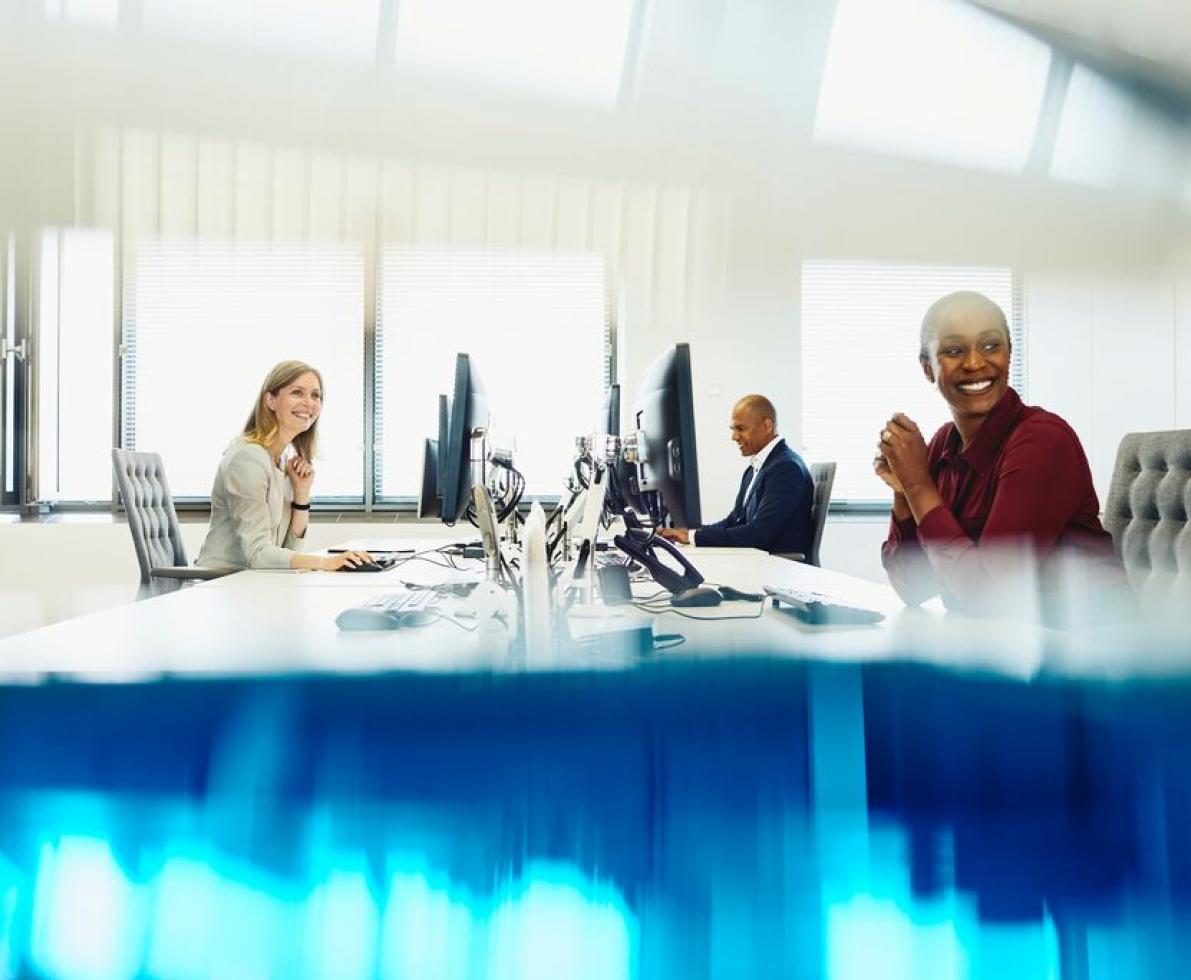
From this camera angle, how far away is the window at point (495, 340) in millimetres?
230

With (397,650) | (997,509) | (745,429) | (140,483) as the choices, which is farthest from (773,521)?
(397,650)

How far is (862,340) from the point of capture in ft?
0.69

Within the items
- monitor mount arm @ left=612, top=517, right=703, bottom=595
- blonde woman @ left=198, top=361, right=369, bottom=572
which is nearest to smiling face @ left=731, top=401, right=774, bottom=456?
monitor mount arm @ left=612, top=517, right=703, bottom=595

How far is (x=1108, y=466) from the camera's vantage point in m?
0.21

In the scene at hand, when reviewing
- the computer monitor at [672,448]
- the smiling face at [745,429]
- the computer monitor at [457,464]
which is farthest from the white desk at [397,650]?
the computer monitor at [457,464]

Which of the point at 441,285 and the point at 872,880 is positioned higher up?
the point at 441,285

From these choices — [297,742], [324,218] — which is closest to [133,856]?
[297,742]

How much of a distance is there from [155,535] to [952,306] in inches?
43.1

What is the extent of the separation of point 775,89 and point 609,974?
19 cm

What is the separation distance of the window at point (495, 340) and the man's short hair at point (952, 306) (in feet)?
0.25

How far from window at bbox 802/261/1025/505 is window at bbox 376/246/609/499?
0.05 meters

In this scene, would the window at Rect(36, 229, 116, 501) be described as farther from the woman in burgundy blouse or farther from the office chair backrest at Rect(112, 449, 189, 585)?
the woman in burgundy blouse

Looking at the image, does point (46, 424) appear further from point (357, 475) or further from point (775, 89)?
point (775, 89)

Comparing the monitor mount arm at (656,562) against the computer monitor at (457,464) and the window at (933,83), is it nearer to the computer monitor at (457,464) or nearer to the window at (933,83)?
the computer monitor at (457,464)
